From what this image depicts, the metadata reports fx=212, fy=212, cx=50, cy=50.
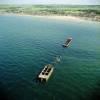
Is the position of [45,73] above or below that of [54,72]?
above

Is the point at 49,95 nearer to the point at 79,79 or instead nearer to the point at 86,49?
the point at 79,79

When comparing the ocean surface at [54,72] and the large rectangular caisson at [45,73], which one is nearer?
the ocean surface at [54,72]

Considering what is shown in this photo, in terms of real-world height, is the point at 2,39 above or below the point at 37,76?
below

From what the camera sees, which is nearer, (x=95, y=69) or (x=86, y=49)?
(x=95, y=69)

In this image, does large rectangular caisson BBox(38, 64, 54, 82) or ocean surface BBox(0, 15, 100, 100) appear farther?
large rectangular caisson BBox(38, 64, 54, 82)

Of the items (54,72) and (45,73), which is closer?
(45,73)

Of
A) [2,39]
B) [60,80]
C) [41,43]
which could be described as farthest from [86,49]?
[2,39]

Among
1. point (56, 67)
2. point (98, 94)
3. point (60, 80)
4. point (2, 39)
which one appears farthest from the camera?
point (2, 39)

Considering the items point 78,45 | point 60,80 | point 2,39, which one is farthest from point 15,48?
point 60,80

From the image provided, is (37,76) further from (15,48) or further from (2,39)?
(2,39)

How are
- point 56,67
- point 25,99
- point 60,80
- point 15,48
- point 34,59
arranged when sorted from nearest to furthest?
point 25,99 → point 60,80 → point 56,67 → point 34,59 → point 15,48
